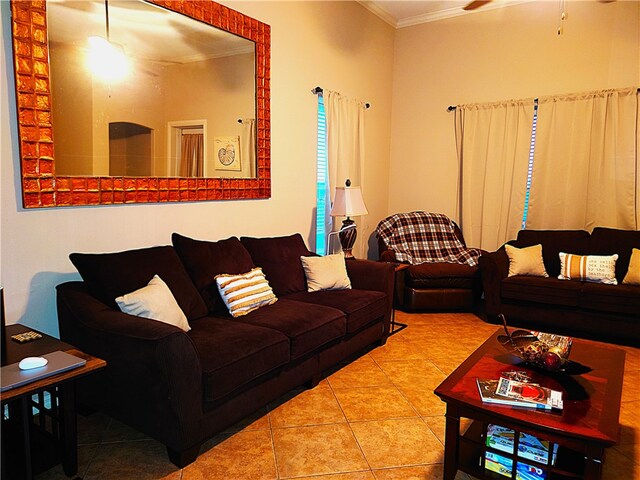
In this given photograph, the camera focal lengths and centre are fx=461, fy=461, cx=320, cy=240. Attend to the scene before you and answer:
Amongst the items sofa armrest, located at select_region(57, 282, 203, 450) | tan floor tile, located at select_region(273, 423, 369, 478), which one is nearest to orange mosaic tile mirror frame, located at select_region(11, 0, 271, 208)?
sofa armrest, located at select_region(57, 282, 203, 450)

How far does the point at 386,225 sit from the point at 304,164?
54.1 inches

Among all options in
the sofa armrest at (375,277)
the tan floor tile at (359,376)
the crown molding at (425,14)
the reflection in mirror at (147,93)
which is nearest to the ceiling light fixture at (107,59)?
the reflection in mirror at (147,93)

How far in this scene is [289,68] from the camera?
4051 millimetres

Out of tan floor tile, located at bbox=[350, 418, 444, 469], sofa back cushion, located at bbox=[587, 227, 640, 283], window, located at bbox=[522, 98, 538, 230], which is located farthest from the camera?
window, located at bbox=[522, 98, 538, 230]

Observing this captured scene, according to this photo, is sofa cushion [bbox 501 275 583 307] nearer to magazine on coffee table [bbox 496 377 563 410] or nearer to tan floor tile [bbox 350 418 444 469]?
tan floor tile [bbox 350 418 444 469]

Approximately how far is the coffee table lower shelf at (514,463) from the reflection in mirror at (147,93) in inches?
94.8

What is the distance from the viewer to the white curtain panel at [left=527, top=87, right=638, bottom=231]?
444 cm

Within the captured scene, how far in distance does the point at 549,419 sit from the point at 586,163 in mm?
3671

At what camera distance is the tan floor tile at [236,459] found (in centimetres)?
208

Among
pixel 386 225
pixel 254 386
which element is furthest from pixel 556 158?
pixel 254 386

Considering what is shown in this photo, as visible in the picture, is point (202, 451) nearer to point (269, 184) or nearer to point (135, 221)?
point (135, 221)

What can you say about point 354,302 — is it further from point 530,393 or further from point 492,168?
point 492,168

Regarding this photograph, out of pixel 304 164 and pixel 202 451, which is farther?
pixel 304 164

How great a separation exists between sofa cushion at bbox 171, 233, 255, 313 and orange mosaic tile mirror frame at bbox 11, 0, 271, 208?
370 mm
